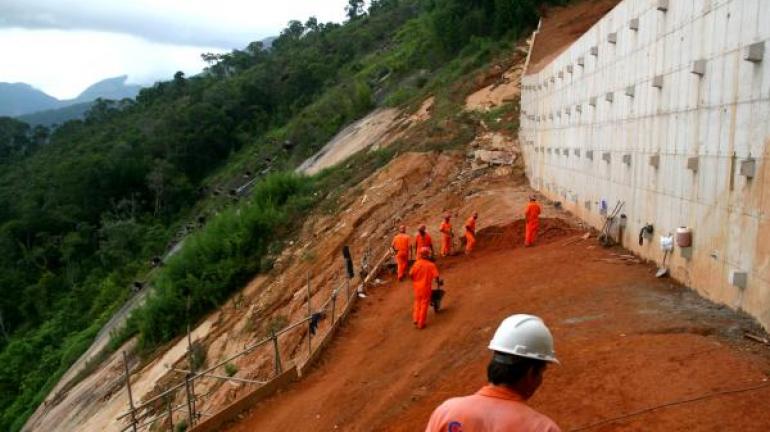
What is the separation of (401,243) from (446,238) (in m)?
1.83

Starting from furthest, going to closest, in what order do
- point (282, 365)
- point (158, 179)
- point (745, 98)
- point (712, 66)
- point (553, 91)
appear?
point (158, 179) → point (553, 91) → point (282, 365) → point (712, 66) → point (745, 98)

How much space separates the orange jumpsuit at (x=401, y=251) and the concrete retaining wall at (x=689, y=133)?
4222 millimetres

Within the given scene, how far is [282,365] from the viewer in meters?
12.6

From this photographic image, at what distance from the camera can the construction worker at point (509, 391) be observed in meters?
2.61

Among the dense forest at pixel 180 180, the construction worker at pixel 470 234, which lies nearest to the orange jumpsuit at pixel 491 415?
the construction worker at pixel 470 234

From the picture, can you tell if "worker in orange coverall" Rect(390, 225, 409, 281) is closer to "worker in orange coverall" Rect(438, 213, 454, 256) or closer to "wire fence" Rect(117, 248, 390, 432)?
"wire fence" Rect(117, 248, 390, 432)

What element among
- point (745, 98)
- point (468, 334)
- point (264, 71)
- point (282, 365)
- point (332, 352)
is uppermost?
point (264, 71)

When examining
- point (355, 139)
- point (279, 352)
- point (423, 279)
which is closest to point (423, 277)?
point (423, 279)

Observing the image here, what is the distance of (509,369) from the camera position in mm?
2738

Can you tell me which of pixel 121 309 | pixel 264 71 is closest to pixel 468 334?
pixel 121 309

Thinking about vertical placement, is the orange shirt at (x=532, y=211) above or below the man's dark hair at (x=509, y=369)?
below

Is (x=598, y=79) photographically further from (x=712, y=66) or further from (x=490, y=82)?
(x=490, y=82)

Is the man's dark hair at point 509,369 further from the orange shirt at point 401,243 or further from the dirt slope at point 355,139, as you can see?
the dirt slope at point 355,139

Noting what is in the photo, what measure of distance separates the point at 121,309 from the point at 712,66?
30.1 m
